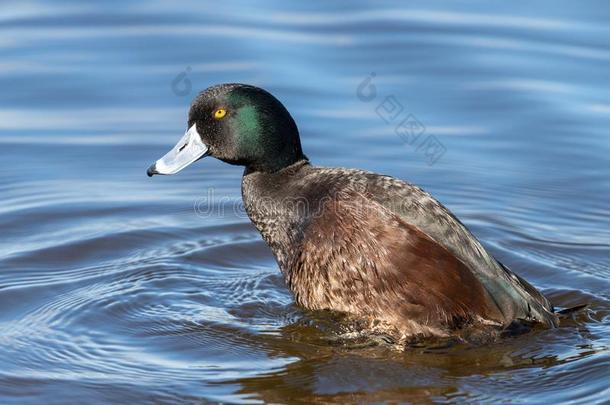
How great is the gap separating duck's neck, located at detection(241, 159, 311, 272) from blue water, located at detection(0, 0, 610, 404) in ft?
1.71

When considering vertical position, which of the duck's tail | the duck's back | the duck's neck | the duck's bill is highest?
the duck's bill

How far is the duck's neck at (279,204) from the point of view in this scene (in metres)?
7.61

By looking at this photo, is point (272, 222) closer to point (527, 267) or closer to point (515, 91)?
point (527, 267)

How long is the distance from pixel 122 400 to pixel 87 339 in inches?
35.6

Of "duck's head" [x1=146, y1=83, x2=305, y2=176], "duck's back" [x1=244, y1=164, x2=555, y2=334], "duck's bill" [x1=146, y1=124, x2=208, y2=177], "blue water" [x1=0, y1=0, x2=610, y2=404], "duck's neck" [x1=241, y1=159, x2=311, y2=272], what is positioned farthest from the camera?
"duck's bill" [x1=146, y1=124, x2=208, y2=177]

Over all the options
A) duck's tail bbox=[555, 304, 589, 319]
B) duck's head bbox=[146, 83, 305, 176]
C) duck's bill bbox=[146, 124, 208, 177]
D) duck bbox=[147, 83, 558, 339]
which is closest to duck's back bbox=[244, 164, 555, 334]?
duck bbox=[147, 83, 558, 339]

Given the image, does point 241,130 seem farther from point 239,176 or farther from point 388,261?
point 239,176

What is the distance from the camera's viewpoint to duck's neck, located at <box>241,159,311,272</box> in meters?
7.61

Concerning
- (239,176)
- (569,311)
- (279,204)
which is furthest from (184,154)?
(569,311)

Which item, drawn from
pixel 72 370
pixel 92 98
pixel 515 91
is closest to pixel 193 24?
pixel 92 98

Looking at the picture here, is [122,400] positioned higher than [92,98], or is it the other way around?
[92,98]

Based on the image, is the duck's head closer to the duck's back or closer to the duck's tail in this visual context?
the duck's back

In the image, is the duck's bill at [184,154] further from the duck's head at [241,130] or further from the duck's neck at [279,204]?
the duck's neck at [279,204]

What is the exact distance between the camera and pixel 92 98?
37.5 feet
